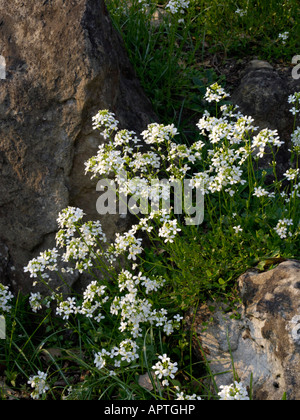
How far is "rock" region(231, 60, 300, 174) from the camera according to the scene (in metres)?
4.88

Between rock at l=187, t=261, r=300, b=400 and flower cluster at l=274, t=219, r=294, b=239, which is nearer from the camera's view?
rock at l=187, t=261, r=300, b=400

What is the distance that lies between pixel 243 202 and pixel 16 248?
1.96m

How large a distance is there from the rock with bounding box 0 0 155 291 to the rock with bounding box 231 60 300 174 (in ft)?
5.69

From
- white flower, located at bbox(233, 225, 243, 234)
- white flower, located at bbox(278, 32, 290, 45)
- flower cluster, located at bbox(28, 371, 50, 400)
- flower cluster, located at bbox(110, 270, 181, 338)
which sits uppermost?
white flower, located at bbox(278, 32, 290, 45)

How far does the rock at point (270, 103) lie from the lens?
4875 millimetres

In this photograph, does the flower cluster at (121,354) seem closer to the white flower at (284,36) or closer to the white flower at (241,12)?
the white flower at (284,36)

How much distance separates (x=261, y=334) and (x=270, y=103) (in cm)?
276

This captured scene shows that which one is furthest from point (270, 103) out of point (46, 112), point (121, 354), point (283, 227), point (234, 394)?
point (234, 394)

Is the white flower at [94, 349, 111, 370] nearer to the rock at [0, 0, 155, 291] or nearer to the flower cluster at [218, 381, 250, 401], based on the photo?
the flower cluster at [218, 381, 250, 401]

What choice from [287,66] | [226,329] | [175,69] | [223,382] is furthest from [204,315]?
[287,66]

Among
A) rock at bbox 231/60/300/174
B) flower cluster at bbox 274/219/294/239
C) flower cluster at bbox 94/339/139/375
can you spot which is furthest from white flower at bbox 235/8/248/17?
flower cluster at bbox 94/339/139/375

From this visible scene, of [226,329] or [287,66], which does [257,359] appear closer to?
[226,329]

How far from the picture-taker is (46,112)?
382 centimetres
